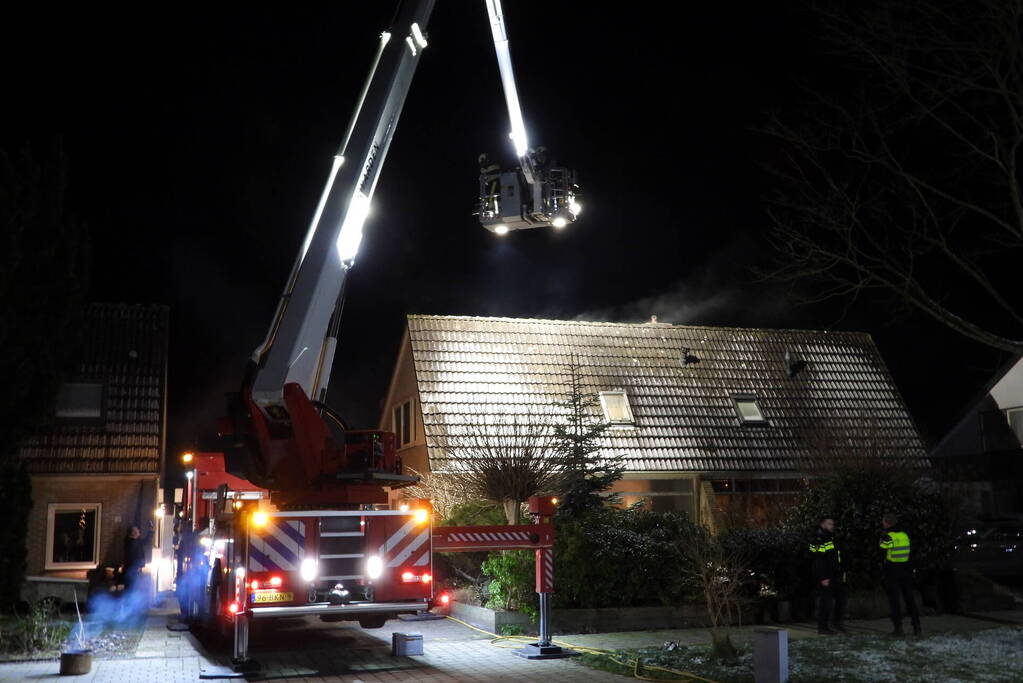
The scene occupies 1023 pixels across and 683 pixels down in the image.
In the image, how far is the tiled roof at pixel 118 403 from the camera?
73.7 feet

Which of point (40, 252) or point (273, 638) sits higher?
point (40, 252)

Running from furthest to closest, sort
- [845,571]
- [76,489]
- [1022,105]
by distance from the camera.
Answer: [76,489]
[845,571]
[1022,105]

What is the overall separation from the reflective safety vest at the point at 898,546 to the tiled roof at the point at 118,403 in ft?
53.1

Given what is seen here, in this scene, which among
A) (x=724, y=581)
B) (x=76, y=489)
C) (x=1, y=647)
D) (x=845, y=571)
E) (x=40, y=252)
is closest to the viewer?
(x=1, y=647)

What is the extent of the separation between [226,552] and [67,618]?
6.02m

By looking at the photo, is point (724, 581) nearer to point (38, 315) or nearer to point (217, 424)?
point (217, 424)

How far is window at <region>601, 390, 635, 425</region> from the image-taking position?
24.1 meters

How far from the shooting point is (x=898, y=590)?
13453 millimetres

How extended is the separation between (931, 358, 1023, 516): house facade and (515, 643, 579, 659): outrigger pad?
2056 cm

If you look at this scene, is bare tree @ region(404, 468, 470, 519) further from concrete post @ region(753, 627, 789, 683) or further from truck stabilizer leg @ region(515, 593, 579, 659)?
concrete post @ region(753, 627, 789, 683)

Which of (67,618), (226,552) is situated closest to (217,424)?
(226,552)

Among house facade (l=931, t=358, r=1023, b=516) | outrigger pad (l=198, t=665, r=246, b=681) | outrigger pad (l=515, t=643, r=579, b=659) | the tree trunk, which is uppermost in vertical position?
house facade (l=931, t=358, r=1023, b=516)

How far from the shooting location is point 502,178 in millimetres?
13234

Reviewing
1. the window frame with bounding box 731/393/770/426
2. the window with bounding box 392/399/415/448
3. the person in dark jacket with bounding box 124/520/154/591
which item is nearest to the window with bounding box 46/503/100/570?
the person in dark jacket with bounding box 124/520/154/591
